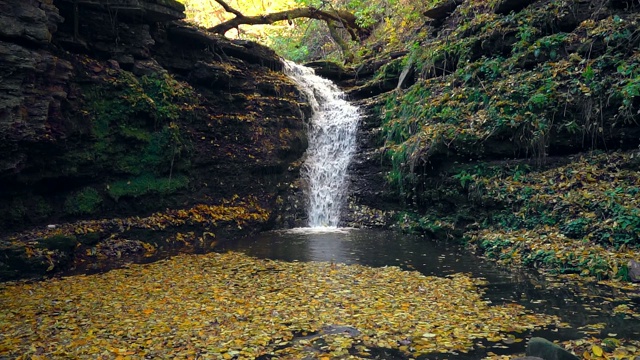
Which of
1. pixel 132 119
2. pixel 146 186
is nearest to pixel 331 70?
pixel 132 119

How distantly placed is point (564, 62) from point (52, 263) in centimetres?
1245

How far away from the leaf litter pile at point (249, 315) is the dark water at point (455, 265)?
342 mm

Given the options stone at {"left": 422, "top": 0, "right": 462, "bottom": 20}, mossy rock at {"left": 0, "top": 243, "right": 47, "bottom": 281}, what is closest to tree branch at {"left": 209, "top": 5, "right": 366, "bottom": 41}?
stone at {"left": 422, "top": 0, "right": 462, "bottom": 20}

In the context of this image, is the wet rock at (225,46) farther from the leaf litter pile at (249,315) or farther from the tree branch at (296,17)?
the leaf litter pile at (249,315)

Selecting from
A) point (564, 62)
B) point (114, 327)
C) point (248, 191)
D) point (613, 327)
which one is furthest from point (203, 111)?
point (613, 327)

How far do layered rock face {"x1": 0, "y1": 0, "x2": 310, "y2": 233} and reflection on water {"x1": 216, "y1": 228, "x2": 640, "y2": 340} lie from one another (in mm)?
2547

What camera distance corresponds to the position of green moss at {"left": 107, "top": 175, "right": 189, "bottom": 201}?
10875 mm

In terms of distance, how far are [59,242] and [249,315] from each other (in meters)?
5.53

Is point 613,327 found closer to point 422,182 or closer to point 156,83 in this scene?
point 422,182

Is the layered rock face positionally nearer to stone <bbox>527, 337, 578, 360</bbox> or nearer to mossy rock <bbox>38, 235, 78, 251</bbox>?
mossy rock <bbox>38, 235, 78, 251</bbox>

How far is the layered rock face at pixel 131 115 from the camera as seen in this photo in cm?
896

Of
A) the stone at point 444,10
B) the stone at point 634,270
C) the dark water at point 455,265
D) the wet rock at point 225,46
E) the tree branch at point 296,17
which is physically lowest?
the dark water at point 455,265

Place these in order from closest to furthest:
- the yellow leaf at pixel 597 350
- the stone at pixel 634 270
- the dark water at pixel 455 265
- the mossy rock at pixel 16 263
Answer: the yellow leaf at pixel 597 350 < the dark water at pixel 455 265 < the stone at pixel 634 270 < the mossy rock at pixel 16 263

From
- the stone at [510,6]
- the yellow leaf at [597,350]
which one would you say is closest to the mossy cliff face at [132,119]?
the stone at [510,6]
